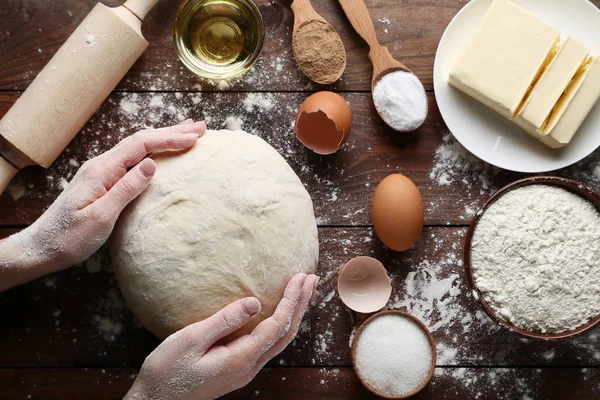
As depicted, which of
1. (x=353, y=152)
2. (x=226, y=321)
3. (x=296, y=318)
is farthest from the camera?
(x=353, y=152)

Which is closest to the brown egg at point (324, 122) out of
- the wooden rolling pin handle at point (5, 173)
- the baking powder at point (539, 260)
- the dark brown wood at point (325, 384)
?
the baking powder at point (539, 260)

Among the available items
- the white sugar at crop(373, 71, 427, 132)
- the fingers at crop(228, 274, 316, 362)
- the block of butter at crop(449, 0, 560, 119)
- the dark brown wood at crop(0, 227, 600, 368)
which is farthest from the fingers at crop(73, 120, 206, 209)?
the block of butter at crop(449, 0, 560, 119)

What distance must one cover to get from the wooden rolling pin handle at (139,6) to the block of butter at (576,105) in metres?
1.04

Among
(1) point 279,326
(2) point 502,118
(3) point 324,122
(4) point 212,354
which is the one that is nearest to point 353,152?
(3) point 324,122

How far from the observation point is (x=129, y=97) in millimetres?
1446

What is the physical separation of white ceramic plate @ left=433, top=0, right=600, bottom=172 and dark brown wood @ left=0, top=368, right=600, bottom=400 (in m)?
0.55

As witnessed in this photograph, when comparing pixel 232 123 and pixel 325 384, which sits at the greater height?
pixel 232 123

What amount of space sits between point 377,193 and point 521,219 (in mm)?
353

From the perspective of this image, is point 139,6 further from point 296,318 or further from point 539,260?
point 539,260

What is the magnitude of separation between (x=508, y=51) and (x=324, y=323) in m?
0.83

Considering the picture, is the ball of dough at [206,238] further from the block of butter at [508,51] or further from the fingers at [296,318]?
the block of butter at [508,51]

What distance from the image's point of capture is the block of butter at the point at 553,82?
1356 mm

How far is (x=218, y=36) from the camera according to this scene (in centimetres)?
145

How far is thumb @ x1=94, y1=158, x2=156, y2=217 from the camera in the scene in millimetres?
1163
